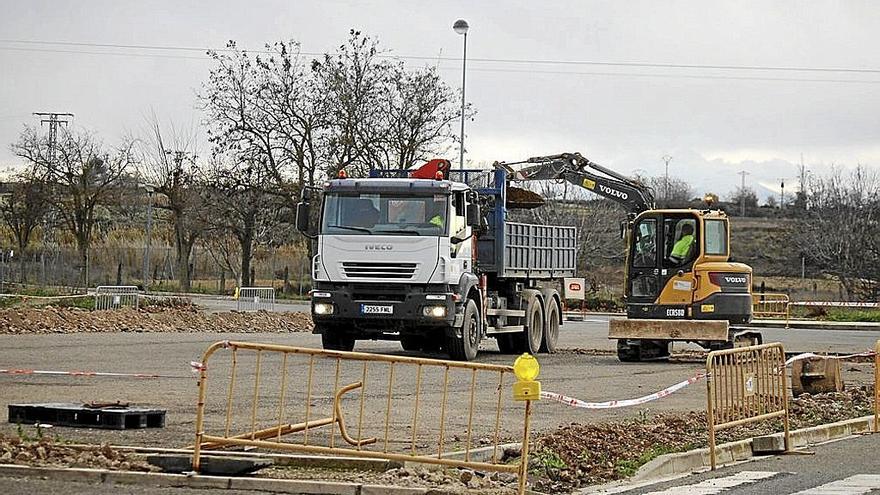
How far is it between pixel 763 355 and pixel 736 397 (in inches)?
35.9

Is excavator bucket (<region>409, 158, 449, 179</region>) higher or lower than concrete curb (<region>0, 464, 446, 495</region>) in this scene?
higher

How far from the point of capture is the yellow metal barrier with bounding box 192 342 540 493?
10125mm

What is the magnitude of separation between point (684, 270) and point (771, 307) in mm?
25514

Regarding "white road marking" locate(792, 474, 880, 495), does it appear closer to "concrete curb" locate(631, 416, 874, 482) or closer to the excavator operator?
"concrete curb" locate(631, 416, 874, 482)

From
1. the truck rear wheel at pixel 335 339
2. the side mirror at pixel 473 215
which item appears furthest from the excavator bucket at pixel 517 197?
the truck rear wheel at pixel 335 339

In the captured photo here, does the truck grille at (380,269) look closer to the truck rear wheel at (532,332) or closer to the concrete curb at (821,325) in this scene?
the truck rear wheel at (532,332)

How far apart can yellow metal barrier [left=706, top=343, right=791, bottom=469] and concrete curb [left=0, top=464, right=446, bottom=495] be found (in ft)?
15.1

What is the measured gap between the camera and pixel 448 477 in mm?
9945

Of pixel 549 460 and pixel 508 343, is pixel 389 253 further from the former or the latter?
pixel 549 460

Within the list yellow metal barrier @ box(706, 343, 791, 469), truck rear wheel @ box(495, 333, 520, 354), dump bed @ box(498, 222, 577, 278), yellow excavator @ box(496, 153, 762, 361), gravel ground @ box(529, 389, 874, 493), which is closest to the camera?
gravel ground @ box(529, 389, 874, 493)

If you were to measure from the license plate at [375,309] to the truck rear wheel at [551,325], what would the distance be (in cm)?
670

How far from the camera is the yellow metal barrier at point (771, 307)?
47.5 metres

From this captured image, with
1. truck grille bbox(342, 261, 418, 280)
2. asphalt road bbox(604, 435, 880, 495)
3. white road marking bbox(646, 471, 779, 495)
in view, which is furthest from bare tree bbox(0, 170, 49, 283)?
white road marking bbox(646, 471, 779, 495)

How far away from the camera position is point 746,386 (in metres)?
13.7
